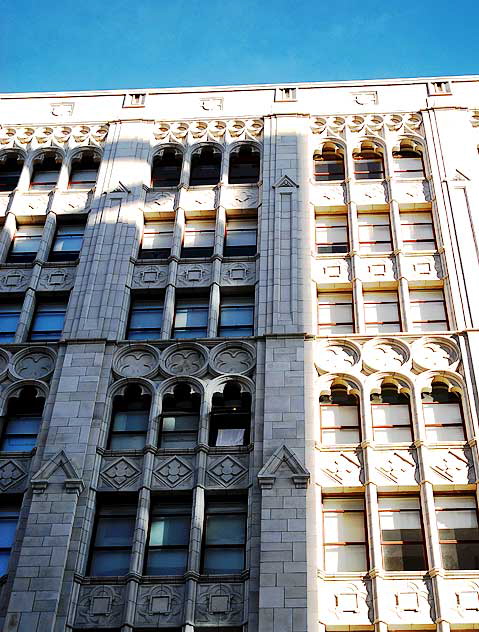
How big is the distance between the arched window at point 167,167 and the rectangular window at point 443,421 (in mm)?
12330

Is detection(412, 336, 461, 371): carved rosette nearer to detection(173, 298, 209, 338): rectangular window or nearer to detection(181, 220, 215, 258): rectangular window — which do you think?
detection(173, 298, 209, 338): rectangular window

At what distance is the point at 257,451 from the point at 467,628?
6.29 m

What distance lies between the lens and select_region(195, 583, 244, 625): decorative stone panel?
21.5 meters

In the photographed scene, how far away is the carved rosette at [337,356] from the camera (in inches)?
1044

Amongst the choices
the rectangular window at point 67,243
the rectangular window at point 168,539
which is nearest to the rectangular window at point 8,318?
the rectangular window at point 67,243

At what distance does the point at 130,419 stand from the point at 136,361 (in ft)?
5.72

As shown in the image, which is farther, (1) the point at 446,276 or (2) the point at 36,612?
(1) the point at 446,276

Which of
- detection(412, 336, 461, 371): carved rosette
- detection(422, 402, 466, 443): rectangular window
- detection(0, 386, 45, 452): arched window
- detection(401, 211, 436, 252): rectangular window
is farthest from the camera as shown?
detection(401, 211, 436, 252): rectangular window

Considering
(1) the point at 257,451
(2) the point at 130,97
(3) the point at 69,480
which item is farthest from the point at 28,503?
(2) the point at 130,97

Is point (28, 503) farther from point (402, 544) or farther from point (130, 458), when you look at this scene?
point (402, 544)

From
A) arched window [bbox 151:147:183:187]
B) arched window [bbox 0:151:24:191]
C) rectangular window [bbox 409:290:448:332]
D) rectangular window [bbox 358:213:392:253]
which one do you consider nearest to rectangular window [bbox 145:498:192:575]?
rectangular window [bbox 409:290:448:332]

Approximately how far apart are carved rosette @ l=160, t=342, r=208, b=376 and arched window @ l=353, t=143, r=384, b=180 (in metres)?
9.63

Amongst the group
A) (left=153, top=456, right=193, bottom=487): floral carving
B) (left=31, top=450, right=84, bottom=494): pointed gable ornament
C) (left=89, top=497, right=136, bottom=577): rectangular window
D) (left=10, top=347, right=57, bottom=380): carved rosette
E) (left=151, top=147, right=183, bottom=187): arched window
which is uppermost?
(left=151, top=147, right=183, bottom=187): arched window

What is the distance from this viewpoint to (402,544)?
22.9 metres
